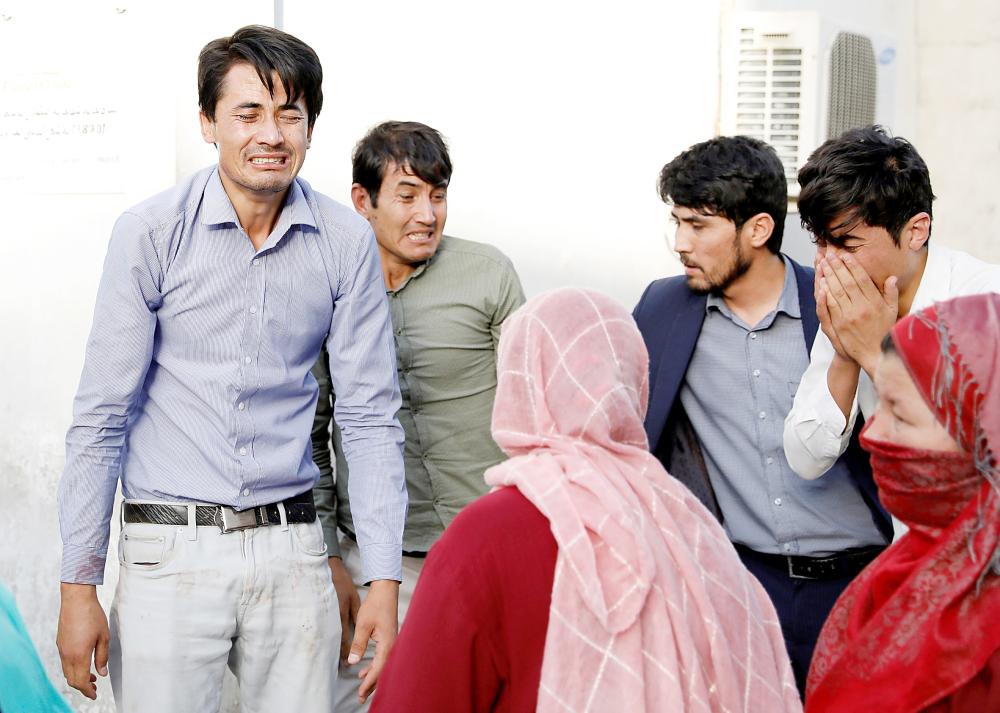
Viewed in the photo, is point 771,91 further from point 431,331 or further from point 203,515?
point 203,515

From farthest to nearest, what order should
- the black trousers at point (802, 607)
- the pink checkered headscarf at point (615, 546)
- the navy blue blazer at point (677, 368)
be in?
the navy blue blazer at point (677, 368) → the black trousers at point (802, 607) → the pink checkered headscarf at point (615, 546)

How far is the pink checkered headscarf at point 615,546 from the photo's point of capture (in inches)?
74.9

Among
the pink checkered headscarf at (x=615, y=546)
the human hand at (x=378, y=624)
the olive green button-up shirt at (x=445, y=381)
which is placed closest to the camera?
the pink checkered headscarf at (x=615, y=546)

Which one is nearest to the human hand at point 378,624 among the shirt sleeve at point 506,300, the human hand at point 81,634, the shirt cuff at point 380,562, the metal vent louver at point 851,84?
the shirt cuff at point 380,562

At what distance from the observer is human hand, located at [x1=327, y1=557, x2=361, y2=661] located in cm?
354

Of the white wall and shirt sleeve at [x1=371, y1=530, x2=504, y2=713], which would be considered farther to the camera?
the white wall

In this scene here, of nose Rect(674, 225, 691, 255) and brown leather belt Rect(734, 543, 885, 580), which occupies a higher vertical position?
nose Rect(674, 225, 691, 255)

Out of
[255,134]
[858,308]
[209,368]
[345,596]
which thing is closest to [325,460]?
[345,596]

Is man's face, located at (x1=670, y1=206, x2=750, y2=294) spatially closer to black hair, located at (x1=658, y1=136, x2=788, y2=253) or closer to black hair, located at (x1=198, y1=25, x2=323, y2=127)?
black hair, located at (x1=658, y1=136, x2=788, y2=253)

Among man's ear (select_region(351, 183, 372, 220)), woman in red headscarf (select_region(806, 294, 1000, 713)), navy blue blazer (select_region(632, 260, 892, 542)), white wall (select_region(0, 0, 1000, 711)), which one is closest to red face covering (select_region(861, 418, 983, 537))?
woman in red headscarf (select_region(806, 294, 1000, 713))

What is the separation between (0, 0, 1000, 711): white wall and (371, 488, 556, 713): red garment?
239 centimetres

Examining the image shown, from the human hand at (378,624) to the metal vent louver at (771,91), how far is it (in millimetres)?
2075

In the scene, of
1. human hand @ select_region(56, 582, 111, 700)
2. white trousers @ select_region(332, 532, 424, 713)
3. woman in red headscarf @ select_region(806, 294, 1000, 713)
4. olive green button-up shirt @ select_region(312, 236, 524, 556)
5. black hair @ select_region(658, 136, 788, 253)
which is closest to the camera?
woman in red headscarf @ select_region(806, 294, 1000, 713)

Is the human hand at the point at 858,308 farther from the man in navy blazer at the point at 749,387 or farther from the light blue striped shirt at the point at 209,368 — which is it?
the light blue striped shirt at the point at 209,368
